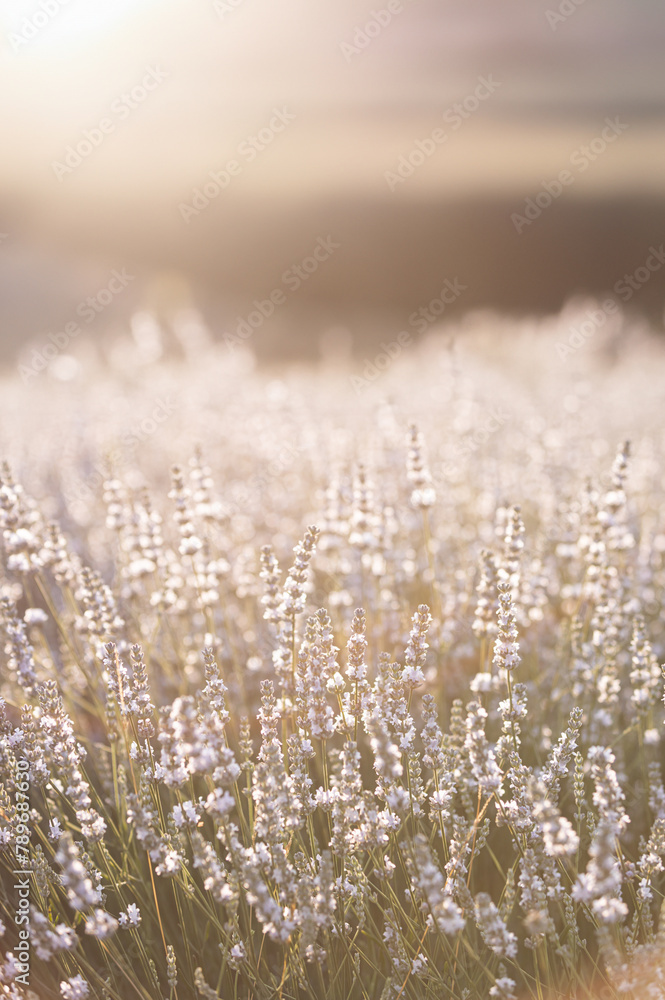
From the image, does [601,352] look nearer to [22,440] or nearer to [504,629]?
[22,440]

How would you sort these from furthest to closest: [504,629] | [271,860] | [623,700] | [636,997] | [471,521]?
[471,521] → [623,700] → [504,629] → [271,860] → [636,997]

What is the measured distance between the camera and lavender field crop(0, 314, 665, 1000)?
174cm

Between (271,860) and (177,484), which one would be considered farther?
(177,484)

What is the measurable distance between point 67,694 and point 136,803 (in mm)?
1408

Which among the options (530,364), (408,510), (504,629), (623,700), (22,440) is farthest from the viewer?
(530,364)

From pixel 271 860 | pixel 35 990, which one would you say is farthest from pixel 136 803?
pixel 35 990

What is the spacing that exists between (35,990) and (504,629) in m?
1.75

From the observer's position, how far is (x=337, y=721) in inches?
88.0

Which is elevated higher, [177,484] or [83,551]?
[83,551]

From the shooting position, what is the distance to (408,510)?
15.6ft

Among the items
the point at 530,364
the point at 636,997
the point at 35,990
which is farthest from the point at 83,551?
the point at 530,364

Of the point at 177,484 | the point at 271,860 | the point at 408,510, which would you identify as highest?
the point at 408,510

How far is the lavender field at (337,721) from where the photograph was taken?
5.72 feet

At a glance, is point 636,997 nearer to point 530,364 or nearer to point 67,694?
point 67,694
